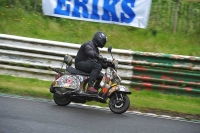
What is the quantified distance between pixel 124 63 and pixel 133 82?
0.57m

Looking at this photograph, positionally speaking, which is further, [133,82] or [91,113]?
[133,82]

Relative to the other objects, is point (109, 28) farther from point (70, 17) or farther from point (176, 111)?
point (176, 111)

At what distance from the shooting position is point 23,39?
487 inches

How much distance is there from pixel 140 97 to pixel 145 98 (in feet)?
0.48

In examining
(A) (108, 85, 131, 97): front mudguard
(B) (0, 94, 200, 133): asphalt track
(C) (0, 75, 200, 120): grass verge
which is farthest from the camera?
(C) (0, 75, 200, 120): grass verge

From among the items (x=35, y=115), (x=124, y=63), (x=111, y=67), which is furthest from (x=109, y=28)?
Answer: (x=35, y=115)

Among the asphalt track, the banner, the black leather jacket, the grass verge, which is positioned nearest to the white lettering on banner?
the banner

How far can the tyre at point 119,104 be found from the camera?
31.7ft

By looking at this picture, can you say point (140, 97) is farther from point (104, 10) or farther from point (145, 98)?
point (104, 10)

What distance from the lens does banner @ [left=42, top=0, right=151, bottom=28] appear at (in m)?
14.0

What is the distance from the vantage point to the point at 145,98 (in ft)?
38.2

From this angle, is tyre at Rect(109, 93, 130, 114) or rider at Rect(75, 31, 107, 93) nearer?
tyre at Rect(109, 93, 130, 114)

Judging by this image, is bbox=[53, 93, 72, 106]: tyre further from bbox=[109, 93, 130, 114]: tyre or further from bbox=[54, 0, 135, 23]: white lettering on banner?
bbox=[54, 0, 135, 23]: white lettering on banner

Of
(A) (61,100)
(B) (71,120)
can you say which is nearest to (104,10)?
(A) (61,100)
